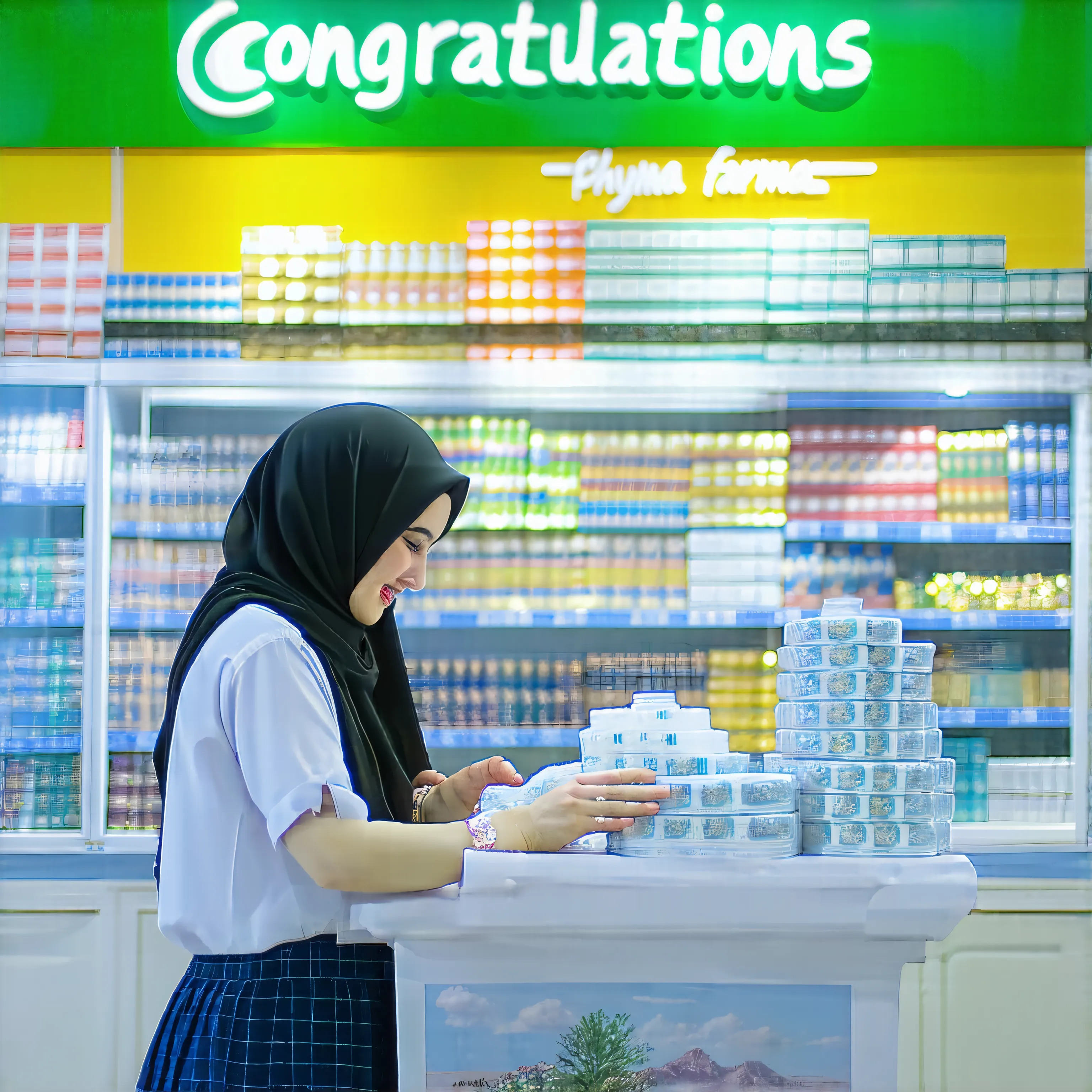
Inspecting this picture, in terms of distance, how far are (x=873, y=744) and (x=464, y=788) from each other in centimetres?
71

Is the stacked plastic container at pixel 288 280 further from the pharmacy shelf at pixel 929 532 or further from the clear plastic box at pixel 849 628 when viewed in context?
the clear plastic box at pixel 849 628

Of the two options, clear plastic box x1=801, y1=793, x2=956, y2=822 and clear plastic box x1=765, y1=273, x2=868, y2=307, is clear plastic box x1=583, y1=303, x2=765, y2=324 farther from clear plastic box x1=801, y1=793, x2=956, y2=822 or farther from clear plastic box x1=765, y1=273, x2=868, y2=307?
clear plastic box x1=801, y1=793, x2=956, y2=822

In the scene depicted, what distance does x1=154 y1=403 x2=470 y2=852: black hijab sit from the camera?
1.44 metres

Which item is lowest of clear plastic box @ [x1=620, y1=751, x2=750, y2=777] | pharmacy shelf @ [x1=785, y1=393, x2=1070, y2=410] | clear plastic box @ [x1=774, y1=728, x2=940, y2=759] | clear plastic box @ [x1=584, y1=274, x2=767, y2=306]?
clear plastic box @ [x1=620, y1=751, x2=750, y2=777]

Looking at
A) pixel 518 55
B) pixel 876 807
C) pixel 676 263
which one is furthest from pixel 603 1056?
pixel 518 55

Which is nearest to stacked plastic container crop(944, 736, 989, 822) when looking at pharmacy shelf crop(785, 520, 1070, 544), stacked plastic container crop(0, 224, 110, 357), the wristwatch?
pharmacy shelf crop(785, 520, 1070, 544)

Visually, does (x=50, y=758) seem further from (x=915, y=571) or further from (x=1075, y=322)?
(x=1075, y=322)

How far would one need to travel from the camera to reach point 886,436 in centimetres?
306

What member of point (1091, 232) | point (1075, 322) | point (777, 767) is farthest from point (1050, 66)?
point (777, 767)

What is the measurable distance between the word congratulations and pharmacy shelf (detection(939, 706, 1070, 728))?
1.94 m

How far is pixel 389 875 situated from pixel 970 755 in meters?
2.30

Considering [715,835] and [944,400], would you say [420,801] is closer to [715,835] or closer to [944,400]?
[715,835]

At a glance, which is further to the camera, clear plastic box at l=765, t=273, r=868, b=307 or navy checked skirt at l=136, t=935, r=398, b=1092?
clear plastic box at l=765, t=273, r=868, b=307

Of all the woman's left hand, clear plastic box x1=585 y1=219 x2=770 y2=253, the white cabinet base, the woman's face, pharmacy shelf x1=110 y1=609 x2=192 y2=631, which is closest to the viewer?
the woman's face
